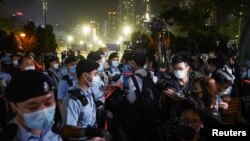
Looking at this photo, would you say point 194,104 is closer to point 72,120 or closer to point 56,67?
point 72,120

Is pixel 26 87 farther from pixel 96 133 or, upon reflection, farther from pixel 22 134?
pixel 96 133

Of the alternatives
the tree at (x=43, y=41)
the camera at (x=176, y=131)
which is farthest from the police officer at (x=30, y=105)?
the tree at (x=43, y=41)

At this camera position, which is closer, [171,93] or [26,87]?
[26,87]

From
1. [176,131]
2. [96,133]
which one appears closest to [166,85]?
[176,131]

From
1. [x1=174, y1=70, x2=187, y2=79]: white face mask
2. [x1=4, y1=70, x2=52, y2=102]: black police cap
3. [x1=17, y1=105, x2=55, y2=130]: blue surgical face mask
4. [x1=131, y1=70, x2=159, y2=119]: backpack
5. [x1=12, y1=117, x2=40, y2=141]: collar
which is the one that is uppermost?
[x1=4, y1=70, x2=52, y2=102]: black police cap

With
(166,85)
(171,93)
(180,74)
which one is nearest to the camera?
(171,93)

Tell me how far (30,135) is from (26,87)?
15.2 inches

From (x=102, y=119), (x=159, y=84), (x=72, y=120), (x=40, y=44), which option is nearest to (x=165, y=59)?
(x=159, y=84)

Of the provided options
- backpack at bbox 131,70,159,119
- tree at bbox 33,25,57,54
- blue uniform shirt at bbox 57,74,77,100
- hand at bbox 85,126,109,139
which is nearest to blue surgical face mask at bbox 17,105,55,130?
hand at bbox 85,126,109,139

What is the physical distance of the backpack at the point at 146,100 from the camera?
738 cm

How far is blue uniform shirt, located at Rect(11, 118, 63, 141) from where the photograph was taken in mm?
3018

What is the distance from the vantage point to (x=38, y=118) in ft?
10.1

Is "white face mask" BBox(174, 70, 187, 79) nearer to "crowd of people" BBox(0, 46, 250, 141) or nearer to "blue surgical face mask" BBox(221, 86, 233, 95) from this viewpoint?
"crowd of people" BBox(0, 46, 250, 141)

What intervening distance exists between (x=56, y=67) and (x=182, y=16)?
19079 mm
